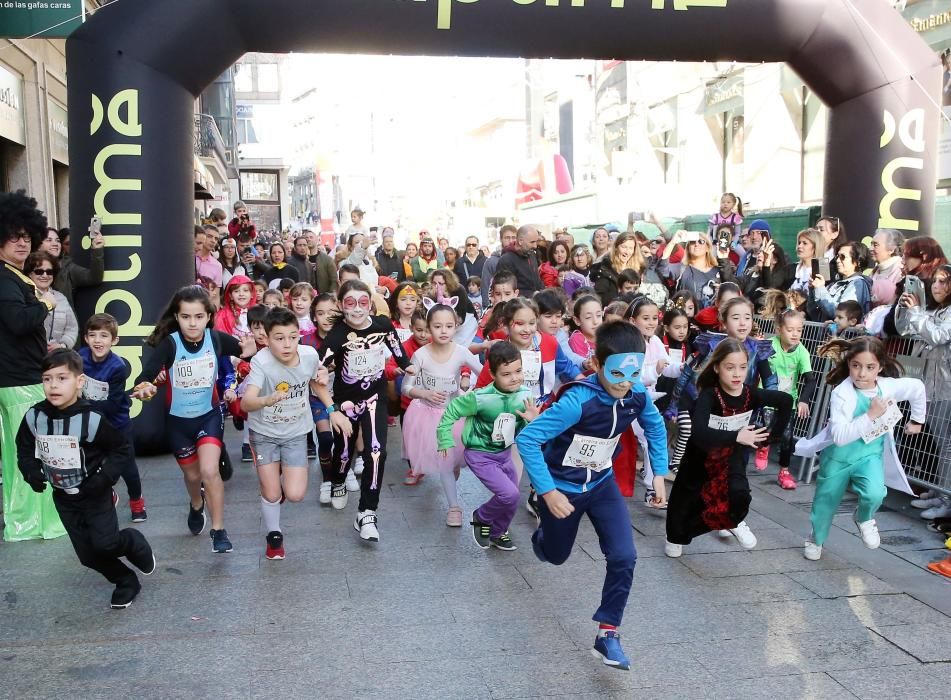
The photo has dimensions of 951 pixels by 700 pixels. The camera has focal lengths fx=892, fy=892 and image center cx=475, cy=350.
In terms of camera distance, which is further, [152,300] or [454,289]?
[454,289]

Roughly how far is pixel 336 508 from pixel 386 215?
6994 centimetres

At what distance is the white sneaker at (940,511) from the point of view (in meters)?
5.99

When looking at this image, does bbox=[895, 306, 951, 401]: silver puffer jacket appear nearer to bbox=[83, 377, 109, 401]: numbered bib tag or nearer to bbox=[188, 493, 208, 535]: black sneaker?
bbox=[188, 493, 208, 535]: black sneaker

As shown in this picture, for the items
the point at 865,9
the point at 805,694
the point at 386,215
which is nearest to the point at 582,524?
the point at 805,694

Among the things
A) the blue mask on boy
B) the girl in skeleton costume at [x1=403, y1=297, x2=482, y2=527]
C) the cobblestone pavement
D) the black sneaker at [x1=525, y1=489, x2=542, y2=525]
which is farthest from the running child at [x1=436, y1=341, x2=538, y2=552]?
the blue mask on boy

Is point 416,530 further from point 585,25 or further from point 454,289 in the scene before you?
point 585,25

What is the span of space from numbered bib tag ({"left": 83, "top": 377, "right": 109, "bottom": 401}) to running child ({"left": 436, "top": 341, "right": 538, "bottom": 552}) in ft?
7.60

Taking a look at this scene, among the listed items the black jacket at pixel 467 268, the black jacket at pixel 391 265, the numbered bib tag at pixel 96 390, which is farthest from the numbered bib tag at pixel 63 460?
the black jacket at pixel 391 265

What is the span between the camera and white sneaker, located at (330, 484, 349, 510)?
21.2ft

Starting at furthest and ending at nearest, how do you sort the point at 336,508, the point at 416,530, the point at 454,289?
the point at 454,289 → the point at 336,508 → the point at 416,530

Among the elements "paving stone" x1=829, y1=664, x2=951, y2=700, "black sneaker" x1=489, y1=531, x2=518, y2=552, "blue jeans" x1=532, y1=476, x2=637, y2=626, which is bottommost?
"paving stone" x1=829, y1=664, x2=951, y2=700

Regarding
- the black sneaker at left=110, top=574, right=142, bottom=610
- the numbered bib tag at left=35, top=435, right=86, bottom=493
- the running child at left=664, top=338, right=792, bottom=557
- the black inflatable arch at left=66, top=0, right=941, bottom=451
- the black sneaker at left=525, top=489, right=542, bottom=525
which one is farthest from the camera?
the black inflatable arch at left=66, top=0, right=941, bottom=451

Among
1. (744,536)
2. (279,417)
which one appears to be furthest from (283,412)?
(744,536)

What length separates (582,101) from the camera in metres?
49.2
